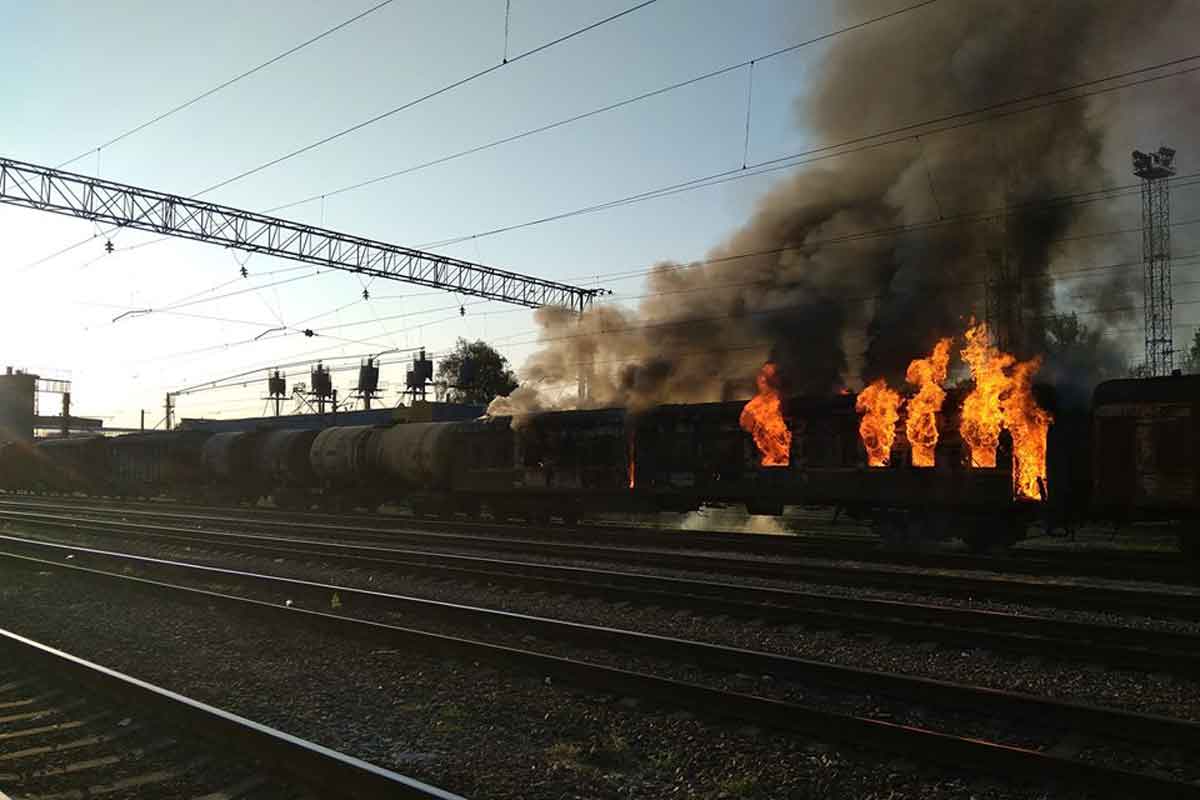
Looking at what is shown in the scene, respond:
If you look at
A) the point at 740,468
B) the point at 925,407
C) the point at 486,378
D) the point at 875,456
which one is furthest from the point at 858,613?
the point at 486,378

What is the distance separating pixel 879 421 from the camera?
1709 cm

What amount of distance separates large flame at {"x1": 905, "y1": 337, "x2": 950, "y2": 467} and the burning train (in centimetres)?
3

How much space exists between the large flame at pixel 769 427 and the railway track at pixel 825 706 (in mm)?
10046

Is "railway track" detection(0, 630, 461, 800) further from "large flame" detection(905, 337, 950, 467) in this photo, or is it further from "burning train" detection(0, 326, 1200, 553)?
"large flame" detection(905, 337, 950, 467)

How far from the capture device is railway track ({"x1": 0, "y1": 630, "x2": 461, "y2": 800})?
5047 mm

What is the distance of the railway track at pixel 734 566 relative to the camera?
34.1 ft

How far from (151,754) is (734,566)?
9.23 metres

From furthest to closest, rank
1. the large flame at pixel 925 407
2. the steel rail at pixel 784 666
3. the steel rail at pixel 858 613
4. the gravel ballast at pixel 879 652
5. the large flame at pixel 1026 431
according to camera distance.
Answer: the large flame at pixel 925 407 → the large flame at pixel 1026 431 → the steel rail at pixel 858 613 → the gravel ballast at pixel 879 652 → the steel rail at pixel 784 666

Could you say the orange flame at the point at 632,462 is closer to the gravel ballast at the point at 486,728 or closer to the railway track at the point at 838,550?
the railway track at the point at 838,550

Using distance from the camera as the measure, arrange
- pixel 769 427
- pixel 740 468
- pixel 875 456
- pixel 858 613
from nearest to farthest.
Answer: pixel 858 613, pixel 875 456, pixel 769 427, pixel 740 468

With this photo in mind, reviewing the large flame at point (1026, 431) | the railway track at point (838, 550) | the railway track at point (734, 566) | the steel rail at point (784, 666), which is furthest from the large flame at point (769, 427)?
the steel rail at point (784, 666)

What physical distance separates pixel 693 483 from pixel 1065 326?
29.8 meters

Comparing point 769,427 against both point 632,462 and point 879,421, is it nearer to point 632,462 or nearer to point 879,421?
point 879,421

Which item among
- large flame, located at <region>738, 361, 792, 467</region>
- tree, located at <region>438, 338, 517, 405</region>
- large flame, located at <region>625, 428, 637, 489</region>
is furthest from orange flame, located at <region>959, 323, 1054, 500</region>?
tree, located at <region>438, 338, 517, 405</region>
